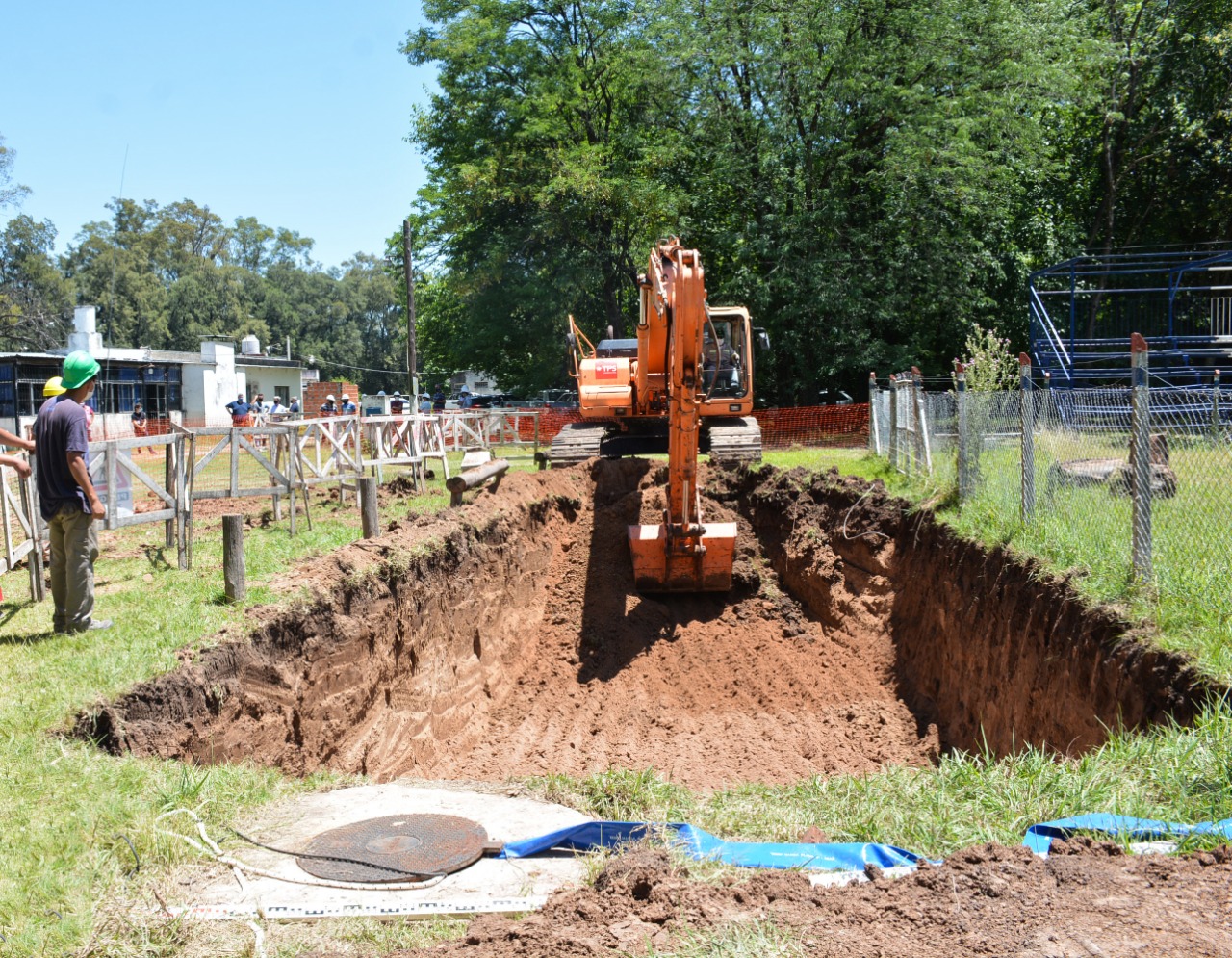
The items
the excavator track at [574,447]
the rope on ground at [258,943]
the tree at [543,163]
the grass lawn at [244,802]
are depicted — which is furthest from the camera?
the tree at [543,163]

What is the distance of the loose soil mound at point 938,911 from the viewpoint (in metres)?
3.28

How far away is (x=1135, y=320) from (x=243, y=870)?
2476 cm

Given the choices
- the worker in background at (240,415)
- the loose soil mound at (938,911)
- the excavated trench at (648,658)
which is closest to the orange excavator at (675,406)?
the excavated trench at (648,658)

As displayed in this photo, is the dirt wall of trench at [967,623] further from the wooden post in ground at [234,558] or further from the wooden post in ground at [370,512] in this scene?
the wooden post in ground at [234,558]

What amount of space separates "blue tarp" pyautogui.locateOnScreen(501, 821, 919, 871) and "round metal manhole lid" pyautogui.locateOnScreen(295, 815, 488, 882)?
0.87 feet

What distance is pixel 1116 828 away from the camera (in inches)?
163

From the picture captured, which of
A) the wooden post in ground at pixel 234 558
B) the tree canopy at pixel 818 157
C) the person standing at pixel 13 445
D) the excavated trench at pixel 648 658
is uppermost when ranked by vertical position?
the tree canopy at pixel 818 157

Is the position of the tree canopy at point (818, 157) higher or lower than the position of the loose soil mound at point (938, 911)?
higher

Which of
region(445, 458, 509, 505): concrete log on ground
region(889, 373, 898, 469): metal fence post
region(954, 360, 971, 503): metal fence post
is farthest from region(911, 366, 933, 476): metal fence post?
region(445, 458, 509, 505): concrete log on ground

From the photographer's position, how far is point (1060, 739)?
7055mm

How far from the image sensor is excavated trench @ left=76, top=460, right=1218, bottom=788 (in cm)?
691

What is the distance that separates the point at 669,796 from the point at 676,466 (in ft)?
18.5

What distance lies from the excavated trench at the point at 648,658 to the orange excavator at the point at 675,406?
2.07 ft

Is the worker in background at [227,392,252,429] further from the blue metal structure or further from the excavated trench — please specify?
the blue metal structure
